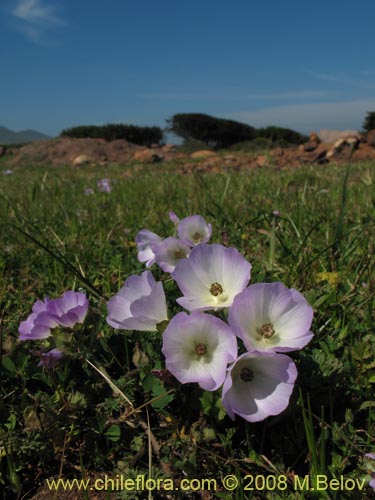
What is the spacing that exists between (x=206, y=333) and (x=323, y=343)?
0.64 metres

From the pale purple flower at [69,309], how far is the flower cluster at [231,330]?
0.13m

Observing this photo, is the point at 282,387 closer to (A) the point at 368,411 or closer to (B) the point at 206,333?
(B) the point at 206,333

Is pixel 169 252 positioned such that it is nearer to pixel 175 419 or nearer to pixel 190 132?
pixel 175 419

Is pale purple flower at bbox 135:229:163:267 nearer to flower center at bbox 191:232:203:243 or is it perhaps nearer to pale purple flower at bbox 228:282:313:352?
flower center at bbox 191:232:203:243

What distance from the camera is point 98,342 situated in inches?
62.4

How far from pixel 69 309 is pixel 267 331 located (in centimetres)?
65

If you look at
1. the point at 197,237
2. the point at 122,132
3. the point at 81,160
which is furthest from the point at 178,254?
the point at 122,132

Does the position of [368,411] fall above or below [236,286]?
below

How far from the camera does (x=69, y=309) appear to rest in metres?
1.42

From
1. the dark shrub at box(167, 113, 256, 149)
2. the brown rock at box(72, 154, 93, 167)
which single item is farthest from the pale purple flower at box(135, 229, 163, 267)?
the dark shrub at box(167, 113, 256, 149)

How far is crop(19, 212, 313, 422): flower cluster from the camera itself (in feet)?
3.51

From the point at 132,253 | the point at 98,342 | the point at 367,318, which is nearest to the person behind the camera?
the point at 98,342

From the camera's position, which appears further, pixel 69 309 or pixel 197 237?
pixel 197 237

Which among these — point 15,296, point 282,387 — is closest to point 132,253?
point 15,296
